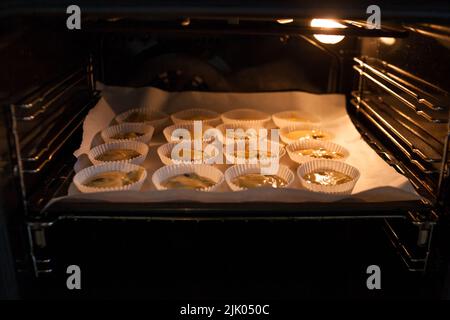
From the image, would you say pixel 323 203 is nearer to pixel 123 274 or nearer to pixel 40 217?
pixel 123 274

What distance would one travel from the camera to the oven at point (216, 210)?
94cm

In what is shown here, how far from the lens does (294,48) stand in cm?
157

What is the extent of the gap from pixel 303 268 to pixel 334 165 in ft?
1.22

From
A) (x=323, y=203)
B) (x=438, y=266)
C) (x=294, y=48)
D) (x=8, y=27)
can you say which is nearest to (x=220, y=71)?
(x=294, y=48)

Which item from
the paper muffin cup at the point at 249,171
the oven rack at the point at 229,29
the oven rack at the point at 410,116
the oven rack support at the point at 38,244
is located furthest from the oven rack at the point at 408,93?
the oven rack support at the point at 38,244

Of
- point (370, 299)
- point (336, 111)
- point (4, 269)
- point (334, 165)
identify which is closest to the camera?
point (4, 269)

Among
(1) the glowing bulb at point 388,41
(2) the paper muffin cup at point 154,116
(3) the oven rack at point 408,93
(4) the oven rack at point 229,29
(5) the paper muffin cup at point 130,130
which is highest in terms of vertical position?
(4) the oven rack at point 229,29

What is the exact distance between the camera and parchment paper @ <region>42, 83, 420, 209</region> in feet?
3.67

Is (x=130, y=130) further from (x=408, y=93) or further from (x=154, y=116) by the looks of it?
(x=408, y=93)

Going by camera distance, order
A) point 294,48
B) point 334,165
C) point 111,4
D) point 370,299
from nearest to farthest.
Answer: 1. point 111,4
2. point 370,299
3. point 334,165
4. point 294,48

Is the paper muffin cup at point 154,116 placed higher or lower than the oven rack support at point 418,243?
higher

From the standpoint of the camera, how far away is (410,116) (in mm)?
1293

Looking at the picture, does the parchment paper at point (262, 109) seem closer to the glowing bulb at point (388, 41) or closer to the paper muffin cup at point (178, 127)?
the paper muffin cup at point (178, 127)

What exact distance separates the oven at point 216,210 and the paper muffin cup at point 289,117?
28 centimetres
